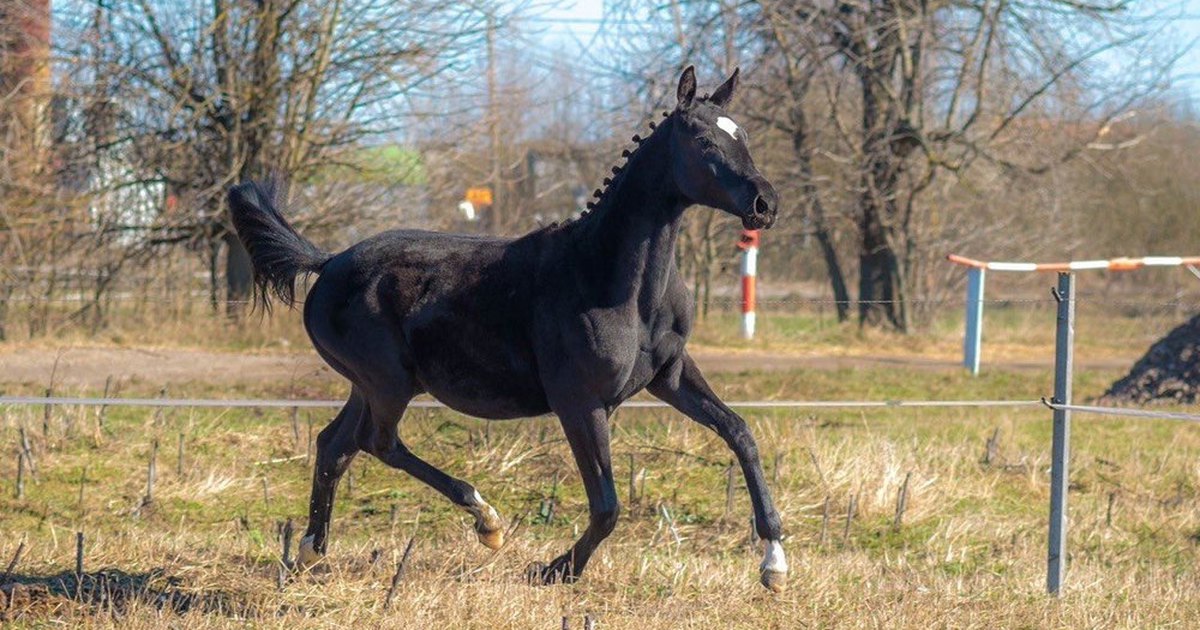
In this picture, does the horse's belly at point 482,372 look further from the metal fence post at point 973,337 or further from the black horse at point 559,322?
the metal fence post at point 973,337

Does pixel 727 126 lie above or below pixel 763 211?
above

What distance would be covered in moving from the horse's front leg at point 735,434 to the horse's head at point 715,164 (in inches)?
30.6

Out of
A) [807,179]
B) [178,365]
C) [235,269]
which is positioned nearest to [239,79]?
[235,269]

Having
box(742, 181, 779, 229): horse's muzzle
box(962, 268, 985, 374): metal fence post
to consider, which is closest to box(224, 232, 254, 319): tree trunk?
box(962, 268, 985, 374): metal fence post

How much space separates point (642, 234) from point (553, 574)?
1478mm

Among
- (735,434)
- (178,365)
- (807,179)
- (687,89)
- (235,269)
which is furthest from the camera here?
(807,179)

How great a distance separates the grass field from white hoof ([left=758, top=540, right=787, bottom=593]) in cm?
17

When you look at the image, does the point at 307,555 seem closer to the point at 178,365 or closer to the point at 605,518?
the point at 605,518

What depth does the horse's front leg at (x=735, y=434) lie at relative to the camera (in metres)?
5.78

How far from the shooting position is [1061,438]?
267 inches

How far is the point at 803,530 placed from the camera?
27.3ft

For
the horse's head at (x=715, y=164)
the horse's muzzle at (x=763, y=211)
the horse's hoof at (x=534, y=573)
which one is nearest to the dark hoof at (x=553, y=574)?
→ the horse's hoof at (x=534, y=573)

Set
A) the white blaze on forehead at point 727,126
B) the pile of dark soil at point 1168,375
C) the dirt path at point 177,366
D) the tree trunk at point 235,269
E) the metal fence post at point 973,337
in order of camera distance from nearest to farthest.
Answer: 1. the white blaze on forehead at point 727,126
2. the dirt path at point 177,366
3. the pile of dark soil at point 1168,375
4. the metal fence post at point 973,337
5. the tree trunk at point 235,269

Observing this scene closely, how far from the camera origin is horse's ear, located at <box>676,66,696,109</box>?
222 inches
